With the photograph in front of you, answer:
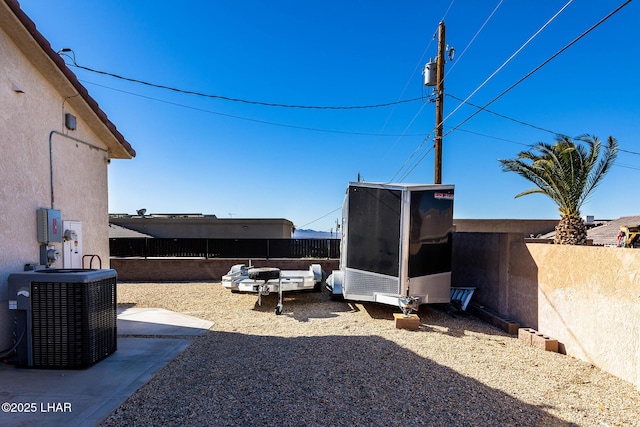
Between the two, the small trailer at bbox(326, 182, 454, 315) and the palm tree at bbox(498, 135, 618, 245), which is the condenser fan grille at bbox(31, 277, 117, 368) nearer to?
the small trailer at bbox(326, 182, 454, 315)

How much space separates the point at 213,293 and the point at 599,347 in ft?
27.8

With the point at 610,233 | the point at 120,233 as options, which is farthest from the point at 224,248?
the point at 610,233

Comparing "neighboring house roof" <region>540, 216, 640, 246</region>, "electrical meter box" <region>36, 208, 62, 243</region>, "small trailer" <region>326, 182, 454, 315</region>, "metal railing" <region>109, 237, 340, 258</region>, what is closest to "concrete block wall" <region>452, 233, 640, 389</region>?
"small trailer" <region>326, 182, 454, 315</region>

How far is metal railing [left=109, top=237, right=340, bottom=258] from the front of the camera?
12.2 m

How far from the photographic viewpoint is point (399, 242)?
21.4 ft

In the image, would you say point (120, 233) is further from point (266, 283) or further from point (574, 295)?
point (574, 295)

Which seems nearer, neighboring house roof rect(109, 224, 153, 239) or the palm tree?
the palm tree

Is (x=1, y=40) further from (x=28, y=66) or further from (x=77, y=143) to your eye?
(x=77, y=143)

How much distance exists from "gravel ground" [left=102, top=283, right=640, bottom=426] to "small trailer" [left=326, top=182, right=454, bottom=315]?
2.33 ft

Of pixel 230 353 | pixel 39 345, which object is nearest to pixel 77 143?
pixel 39 345

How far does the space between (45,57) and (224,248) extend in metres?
8.39

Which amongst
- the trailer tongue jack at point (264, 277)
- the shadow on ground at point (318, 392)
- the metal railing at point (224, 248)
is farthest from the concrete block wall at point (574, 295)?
the metal railing at point (224, 248)

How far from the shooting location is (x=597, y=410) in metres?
3.36

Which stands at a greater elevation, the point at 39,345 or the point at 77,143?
the point at 77,143
